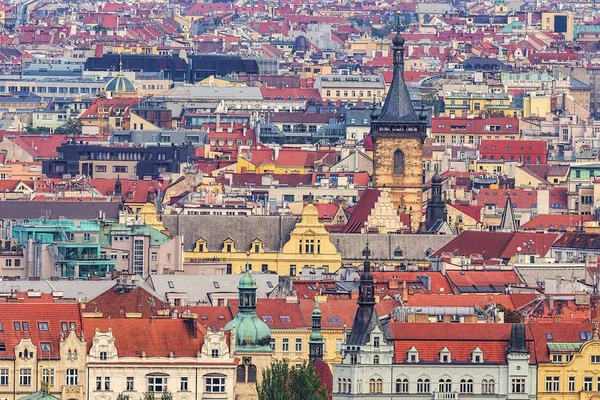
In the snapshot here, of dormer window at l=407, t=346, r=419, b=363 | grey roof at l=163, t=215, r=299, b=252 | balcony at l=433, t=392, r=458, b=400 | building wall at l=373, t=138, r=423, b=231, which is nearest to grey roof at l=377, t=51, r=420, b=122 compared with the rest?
building wall at l=373, t=138, r=423, b=231

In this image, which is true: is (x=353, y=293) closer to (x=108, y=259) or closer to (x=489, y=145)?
(x=108, y=259)

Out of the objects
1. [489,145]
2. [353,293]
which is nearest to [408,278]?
[353,293]

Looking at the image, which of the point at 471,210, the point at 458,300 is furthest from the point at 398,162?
the point at 458,300

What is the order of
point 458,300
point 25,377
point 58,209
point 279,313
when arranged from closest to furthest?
point 25,377 → point 458,300 → point 279,313 → point 58,209

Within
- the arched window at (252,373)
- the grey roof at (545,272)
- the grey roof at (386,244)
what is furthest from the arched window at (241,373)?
the grey roof at (386,244)

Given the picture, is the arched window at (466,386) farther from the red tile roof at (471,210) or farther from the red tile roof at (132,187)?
the red tile roof at (132,187)

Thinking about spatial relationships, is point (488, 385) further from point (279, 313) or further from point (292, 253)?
point (292, 253)
